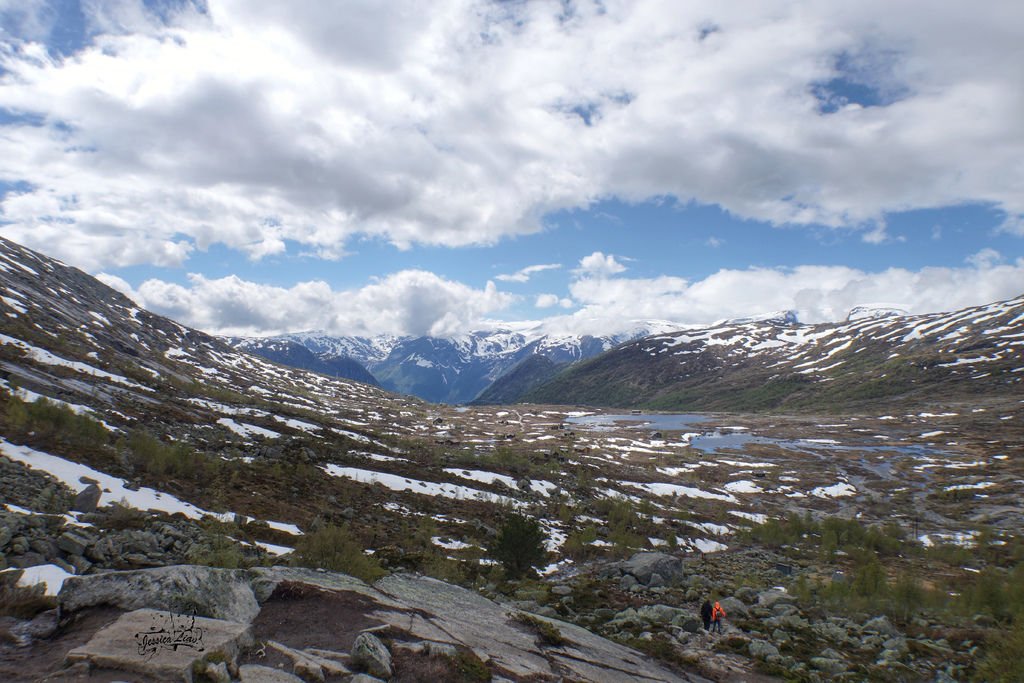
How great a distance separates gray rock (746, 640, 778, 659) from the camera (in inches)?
777

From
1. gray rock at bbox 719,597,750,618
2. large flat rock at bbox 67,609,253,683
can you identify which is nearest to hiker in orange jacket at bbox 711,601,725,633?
gray rock at bbox 719,597,750,618

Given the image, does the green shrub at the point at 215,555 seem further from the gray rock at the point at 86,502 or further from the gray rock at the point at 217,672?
the gray rock at the point at 217,672

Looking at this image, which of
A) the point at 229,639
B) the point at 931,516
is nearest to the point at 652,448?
the point at 931,516

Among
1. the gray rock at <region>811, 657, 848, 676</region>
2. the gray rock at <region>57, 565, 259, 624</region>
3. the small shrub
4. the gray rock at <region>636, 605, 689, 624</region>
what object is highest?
the gray rock at <region>57, 565, 259, 624</region>

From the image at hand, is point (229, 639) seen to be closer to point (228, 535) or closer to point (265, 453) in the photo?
point (228, 535)

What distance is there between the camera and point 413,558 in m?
23.5

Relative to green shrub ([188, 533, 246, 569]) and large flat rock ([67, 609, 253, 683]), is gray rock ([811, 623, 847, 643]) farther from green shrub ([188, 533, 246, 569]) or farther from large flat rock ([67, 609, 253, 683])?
green shrub ([188, 533, 246, 569])

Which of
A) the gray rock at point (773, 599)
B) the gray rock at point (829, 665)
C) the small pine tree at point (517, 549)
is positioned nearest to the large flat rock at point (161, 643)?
the small pine tree at point (517, 549)

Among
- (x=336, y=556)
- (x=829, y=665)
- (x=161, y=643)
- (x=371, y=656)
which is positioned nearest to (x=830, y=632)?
(x=829, y=665)

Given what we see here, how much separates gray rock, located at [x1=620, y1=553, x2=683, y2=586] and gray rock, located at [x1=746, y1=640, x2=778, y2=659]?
8.36 meters

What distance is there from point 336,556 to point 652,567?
1976 centimetres

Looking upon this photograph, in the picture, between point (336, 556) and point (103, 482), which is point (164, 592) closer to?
point (336, 556)

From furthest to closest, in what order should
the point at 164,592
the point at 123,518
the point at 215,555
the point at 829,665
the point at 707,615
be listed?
the point at 707,615 < the point at 829,665 < the point at 123,518 < the point at 215,555 < the point at 164,592

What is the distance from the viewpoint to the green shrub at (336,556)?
57.2 ft
